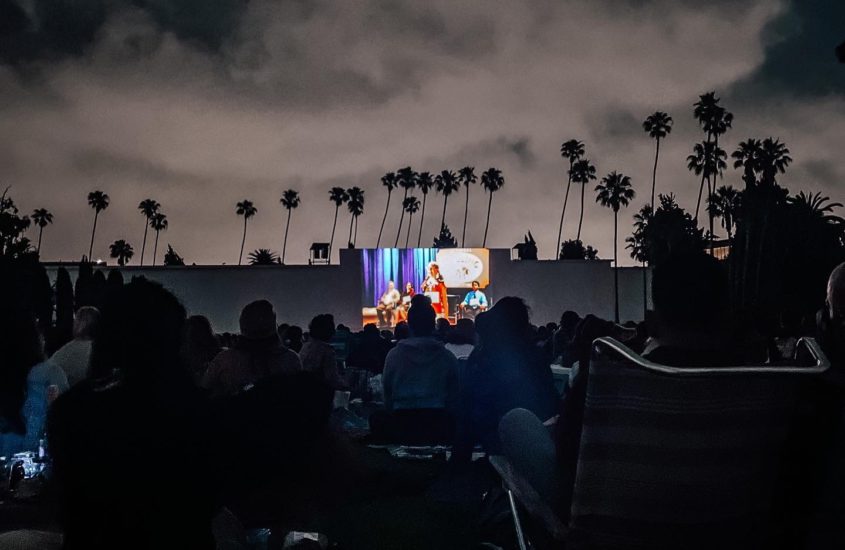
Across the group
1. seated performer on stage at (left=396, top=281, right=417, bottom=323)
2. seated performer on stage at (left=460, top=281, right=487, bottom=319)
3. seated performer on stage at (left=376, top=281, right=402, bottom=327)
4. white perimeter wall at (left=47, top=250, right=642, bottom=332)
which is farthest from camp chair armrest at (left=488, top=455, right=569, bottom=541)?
white perimeter wall at (left=47, top=250, right=642, bottom=332)

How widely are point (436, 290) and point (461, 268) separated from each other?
6.43ft

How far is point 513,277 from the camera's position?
31469 mm

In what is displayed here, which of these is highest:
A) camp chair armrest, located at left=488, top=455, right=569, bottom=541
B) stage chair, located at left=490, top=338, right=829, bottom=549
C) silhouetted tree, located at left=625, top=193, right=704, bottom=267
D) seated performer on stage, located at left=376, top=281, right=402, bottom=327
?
silhouetted tree, located at left=625, top=193, right=704, bottom=267

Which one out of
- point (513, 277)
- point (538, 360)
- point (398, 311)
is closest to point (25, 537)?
point (538, 360)

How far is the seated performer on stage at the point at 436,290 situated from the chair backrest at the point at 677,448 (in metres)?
24.3

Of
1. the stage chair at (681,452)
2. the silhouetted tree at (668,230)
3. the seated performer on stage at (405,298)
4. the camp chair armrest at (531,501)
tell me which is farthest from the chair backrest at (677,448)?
the silhouetted tree at (668,230)

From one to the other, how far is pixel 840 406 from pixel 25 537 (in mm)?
1906

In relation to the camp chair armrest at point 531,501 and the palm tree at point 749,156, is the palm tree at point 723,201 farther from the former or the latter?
the camp chair armrest at point 531,501

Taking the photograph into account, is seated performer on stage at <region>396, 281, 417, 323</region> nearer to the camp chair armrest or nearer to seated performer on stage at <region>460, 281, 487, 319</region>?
seated performer on stage at <region>460, 281, 487, 319</region>

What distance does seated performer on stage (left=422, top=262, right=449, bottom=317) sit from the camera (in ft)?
87.6

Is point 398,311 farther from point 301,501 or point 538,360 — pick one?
point 301,501

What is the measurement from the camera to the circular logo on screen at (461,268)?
28331mm

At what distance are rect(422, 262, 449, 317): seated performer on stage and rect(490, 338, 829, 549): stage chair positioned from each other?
24287 mm

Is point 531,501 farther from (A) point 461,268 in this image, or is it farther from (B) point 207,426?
(A) point 461,268
